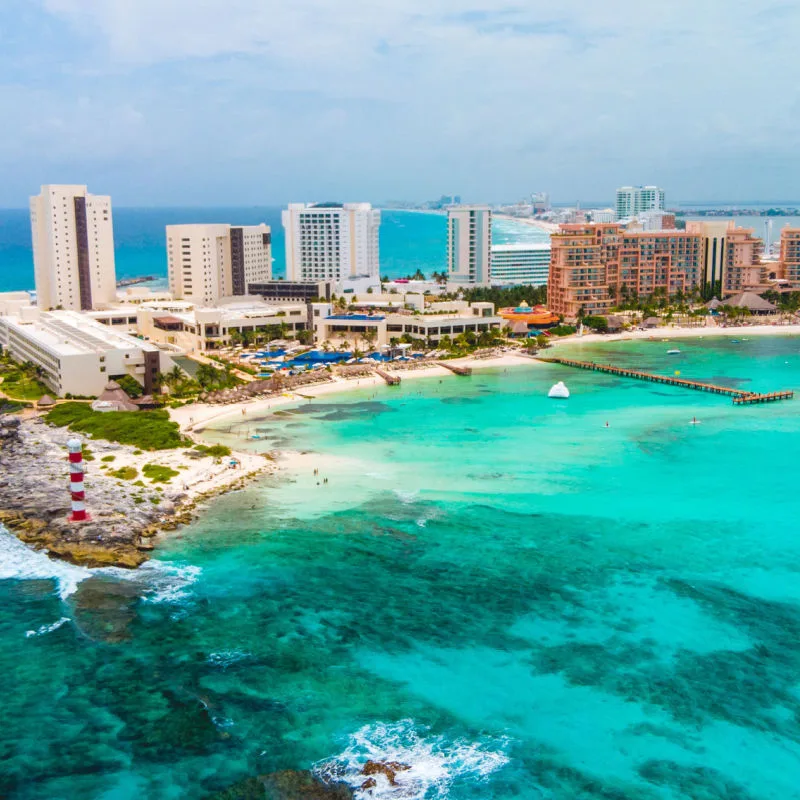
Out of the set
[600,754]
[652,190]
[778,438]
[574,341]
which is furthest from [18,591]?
[652,190]

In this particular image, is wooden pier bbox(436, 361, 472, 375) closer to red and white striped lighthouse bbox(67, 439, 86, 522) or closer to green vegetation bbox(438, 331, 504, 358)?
green vegetation bbox(438, 331, 504, 358)

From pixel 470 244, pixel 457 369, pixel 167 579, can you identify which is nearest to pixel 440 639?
pixel 167 579

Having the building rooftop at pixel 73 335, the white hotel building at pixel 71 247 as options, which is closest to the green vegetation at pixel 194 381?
the building rooftop at pixel 73 335

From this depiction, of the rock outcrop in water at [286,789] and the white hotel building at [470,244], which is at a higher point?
the white hotel building at [470,244]

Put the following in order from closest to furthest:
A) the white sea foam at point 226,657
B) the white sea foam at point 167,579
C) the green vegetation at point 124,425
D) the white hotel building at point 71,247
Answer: the white sea foam at point 226,657 → the white sea foam at point 167,579 → the green vegetation at point 124,425 → the white hotel building at point 71,247

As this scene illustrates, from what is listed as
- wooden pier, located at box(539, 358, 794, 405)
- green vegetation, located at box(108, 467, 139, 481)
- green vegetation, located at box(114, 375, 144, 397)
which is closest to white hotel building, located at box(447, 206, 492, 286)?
wooden pier, located at box(539, 358, 794, 405)

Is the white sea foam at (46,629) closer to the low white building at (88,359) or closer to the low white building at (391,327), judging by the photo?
the low white building at (88,359)
